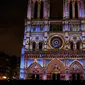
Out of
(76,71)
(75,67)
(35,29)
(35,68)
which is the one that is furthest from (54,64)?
(35,29)

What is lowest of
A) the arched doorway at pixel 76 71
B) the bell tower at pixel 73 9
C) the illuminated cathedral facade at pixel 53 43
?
the arched doorway at pixel 76 71

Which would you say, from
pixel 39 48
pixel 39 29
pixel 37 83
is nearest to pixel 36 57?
pixel 39 48

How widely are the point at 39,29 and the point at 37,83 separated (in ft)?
113

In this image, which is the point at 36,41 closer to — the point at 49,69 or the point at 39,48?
the point at 39,48

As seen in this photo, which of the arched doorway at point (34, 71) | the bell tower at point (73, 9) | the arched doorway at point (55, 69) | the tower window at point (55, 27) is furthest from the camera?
the bell tower at point (73, 9)

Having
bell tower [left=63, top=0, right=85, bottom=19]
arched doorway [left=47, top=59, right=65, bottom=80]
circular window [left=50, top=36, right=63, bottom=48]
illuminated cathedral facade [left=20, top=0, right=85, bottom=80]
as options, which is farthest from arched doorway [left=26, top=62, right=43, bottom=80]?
bell tower [left=63, top=0, right=85, bottom=19]

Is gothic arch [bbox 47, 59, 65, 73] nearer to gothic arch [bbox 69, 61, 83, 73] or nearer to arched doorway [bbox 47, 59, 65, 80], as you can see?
arched doorway [bbox 47, 59, 65, 80]

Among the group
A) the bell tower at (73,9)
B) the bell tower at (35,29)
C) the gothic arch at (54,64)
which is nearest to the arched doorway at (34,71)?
the bell tower at (35,29)

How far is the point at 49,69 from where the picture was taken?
59188mm

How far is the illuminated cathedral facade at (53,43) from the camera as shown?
58812 millimetres

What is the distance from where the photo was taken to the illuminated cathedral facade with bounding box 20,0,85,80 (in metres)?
58.8

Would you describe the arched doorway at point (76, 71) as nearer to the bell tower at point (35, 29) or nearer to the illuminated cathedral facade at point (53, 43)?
the illuminated cathedral facade at point (53, 43)

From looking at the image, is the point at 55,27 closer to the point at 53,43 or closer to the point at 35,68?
the point at 53,43

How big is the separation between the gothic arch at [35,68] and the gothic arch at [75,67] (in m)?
7.41
